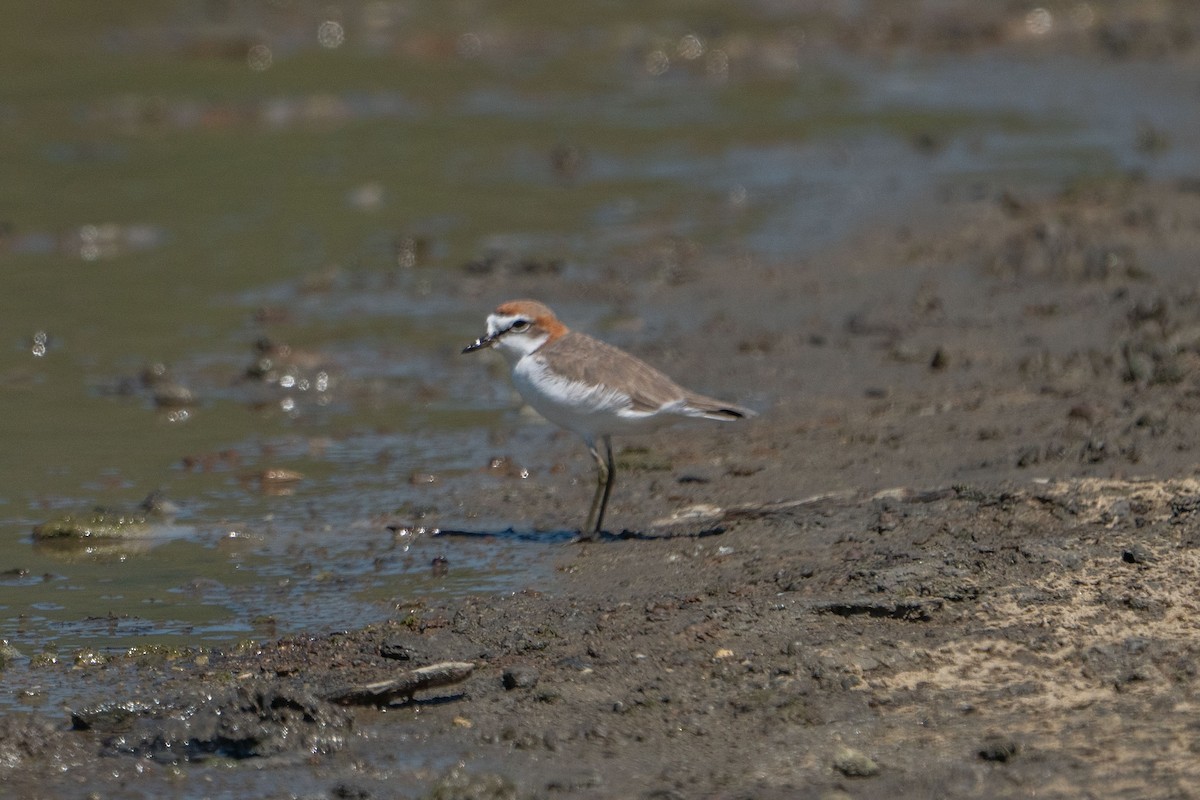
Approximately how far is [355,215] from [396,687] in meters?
9.52

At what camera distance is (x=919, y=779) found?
16.2 ft

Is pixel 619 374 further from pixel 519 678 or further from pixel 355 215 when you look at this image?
pixel 355 215

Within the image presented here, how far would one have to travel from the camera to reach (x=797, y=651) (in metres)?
5.75

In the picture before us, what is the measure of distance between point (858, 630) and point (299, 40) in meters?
18.5

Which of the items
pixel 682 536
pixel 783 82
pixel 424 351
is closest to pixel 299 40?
pixel 783 82

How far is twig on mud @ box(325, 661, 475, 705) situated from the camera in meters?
5.69

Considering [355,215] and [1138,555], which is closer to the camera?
[1138,555]

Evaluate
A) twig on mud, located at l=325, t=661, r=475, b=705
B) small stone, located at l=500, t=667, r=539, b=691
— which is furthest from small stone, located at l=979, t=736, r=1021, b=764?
twig on mud, located at l=325, t=661, r=475, b=705

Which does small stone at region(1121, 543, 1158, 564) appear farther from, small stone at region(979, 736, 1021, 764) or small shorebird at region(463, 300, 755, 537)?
small shorebird at region(463, 300, 755, 537)

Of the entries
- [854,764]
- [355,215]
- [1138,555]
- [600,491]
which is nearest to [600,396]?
[600,491]

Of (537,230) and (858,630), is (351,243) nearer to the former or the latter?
(537,230)

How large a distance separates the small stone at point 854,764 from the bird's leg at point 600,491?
107 inches

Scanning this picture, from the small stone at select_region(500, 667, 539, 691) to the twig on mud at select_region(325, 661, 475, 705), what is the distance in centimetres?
16

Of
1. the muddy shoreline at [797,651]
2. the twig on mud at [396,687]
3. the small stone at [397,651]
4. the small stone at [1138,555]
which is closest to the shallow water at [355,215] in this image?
the muddy shoreline at [797,651]
